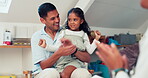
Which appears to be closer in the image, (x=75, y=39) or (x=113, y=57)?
(x=113, y=57)

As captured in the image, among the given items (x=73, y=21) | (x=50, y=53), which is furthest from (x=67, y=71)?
(x=73, y=21)

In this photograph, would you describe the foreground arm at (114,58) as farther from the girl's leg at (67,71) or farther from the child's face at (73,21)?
the child's face at (73,21)

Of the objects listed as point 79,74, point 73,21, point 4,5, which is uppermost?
point 4,5

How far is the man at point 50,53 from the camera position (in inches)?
54.2

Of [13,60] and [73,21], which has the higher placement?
[73,21]

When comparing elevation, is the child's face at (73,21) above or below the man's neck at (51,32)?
above

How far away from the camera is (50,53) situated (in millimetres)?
1667

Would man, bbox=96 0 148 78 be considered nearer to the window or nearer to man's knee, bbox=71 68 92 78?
man's knee, bbox=71 68 92 78

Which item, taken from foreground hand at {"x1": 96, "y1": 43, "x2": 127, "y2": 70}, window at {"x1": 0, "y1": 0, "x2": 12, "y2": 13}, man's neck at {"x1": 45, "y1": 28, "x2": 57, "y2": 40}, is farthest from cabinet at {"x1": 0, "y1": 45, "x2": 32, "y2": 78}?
foreground hand at {"x1": 96, "y1": 43, "x2": 127, "y2": 70}

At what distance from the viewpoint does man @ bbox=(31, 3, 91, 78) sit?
4.52 feet

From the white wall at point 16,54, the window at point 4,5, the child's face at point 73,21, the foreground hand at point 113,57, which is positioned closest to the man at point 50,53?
the child's face at point 73,21

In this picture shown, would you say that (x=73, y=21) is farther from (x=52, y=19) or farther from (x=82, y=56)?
(x=82, y=56)

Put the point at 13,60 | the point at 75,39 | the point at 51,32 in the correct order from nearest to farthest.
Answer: the point at 75,39
the point at 51,32
the point at 13,60

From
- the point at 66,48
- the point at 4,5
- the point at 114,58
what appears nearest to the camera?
the point at 114,58
